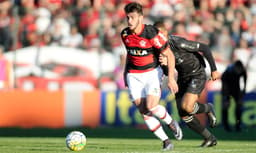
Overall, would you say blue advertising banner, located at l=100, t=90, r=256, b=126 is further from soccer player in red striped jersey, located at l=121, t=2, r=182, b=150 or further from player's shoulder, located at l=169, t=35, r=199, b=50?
soccer player in red striped jersey, located at l=121, t=2, r=182, b=150

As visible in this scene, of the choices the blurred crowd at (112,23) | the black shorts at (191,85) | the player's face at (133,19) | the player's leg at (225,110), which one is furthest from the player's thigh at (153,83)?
the blurred crowd at (112,23)

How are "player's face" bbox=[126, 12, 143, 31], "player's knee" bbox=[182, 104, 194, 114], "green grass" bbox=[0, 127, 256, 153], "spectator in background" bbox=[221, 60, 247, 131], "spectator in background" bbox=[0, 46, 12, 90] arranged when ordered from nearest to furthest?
"player's face" bbox=[126, 12, 143, 31] → "green grass" bbox=[0, 127, 256, 153] → "player's knee" bbox=[182, 104, 194, 114] → "spectator in background" bbox=[221, 60, 247, 131] → "spectator in background" bbox=[0, 46, 12, 90]

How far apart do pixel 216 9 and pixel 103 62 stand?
4.78 meters

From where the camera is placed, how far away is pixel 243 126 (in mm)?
20406

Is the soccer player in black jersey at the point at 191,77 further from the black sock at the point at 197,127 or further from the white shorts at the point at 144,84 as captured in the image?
the white shorts at the point at 144,84

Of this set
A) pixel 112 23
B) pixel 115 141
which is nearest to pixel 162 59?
pixel 115 141

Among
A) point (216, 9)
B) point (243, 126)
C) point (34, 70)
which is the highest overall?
point (216, 9)

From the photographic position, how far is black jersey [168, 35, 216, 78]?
12.7 m

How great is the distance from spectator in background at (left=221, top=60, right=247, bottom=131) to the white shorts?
306 inches

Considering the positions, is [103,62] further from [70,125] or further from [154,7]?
[154,7]

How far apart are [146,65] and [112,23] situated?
11.4 metres

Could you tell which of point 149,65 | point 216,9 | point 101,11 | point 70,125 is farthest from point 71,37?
point 149,65

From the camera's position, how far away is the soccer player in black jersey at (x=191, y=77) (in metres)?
12.7

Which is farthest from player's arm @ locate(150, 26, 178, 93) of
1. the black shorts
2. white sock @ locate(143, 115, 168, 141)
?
the black shorts
